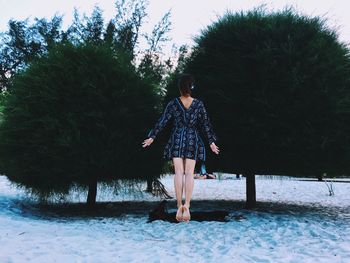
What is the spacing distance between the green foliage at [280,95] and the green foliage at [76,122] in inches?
58.9

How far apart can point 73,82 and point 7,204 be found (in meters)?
Result: 3.27

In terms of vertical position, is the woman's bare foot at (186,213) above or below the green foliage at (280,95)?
Answer: below

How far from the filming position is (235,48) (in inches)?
324

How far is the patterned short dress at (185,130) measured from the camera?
6305mm

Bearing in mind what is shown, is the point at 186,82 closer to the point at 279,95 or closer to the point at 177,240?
the point at 279,95

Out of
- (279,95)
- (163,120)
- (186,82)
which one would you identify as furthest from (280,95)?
(163,120)

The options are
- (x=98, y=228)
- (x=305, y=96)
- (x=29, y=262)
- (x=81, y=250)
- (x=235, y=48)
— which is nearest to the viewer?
(x=29, y=262)

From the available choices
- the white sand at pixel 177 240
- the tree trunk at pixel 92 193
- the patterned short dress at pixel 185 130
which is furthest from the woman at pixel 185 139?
the tree trunk at pixel 92 193

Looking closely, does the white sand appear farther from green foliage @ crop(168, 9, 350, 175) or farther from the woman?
green foliage @ crop(168, 9, 350, 175)

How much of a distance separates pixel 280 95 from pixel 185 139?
93.0 inches

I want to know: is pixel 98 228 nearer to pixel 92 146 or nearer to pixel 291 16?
pixel 92 146

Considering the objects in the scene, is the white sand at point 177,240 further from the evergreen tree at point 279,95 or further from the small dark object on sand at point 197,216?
the evergreen tree at point 279,95

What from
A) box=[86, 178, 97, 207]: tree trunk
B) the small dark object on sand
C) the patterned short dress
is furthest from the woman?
box=[86, 178, 97, 207]: tree trunk

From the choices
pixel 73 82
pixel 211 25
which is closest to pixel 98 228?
pixel 73 82
